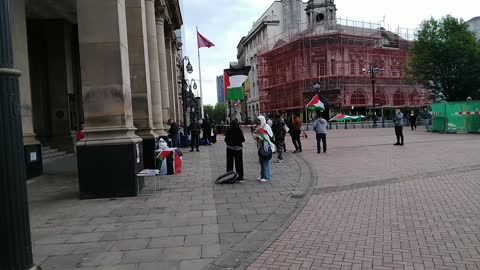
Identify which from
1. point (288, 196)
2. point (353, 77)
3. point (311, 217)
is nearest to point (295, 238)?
point (311, 217)

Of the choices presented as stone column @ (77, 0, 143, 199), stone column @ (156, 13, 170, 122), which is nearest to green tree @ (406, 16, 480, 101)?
stone column @ (156, 13, 170, 122)

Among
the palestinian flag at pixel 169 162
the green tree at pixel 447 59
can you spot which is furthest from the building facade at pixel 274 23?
the palestinian flag at pixel 169 162

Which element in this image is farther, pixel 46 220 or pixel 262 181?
pixel 262 181

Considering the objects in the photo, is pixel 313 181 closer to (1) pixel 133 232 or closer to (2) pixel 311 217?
(2) pixel 311 217

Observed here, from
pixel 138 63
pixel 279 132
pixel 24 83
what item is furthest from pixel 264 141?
pixel 24 83

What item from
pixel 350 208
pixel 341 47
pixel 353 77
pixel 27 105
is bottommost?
pixel 350 208

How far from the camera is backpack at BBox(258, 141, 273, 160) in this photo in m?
9.80

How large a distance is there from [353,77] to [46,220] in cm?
5238

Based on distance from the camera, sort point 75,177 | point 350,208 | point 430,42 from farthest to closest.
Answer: point 430,42
point 75,177
point 350,208

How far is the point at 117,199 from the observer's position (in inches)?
319

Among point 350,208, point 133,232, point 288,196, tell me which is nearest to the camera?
point 133,232

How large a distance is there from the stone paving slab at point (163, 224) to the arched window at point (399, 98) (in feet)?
173

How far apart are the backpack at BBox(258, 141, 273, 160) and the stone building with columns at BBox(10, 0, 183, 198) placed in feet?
9.43

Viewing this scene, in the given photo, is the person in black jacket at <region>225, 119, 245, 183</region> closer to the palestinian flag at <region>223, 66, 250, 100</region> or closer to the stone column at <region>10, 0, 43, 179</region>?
the palestinian flag at <region>223, 66, 250, 100</region>
